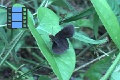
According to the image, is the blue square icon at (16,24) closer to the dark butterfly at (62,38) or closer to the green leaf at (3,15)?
the green leaf at (3,15)

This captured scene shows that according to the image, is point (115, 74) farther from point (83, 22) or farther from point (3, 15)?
point (83, 22)

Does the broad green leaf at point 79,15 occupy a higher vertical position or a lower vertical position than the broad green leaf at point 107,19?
lower

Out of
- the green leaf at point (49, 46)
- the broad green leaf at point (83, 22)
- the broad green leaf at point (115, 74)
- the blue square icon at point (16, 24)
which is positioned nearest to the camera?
the green leaf at point (49, 46)

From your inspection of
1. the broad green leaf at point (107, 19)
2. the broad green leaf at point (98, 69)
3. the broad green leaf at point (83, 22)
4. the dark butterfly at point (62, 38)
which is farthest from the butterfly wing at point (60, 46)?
the broad green leaf at point (83, 22)

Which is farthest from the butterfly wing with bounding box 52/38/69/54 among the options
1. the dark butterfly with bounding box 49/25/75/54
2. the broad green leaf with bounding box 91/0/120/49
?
the broad green leaf with bounding box 91/0/120/49

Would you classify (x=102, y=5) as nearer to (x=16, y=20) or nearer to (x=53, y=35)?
(x=53, y=35)

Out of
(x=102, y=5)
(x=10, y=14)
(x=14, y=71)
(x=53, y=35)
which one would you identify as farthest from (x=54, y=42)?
(x=14, y=71)
